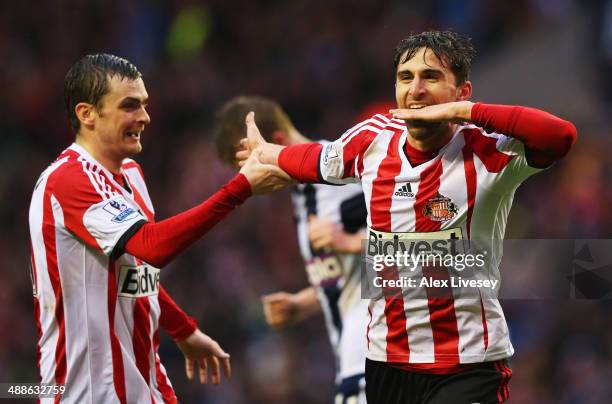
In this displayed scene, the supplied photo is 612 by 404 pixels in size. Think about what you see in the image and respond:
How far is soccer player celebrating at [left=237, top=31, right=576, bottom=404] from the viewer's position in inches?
122

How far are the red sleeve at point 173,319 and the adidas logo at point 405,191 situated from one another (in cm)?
117

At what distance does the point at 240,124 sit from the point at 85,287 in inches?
67.7

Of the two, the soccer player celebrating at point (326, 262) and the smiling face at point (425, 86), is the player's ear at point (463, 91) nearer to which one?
the smiling face at point (425, 86)

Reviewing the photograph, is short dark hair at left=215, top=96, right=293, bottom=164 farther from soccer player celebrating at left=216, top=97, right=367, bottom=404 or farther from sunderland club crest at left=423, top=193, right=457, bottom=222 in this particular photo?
sunderland club crest at left=423, top=193, right=457, bottom=222

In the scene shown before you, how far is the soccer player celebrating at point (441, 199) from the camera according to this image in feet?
10.2

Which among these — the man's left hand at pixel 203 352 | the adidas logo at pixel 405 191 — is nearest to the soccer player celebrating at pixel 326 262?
the man's left hand at pixel 203 352

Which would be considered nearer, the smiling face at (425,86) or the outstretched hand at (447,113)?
the outstretched hand at (447,113)

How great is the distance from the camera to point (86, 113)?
3590 mm

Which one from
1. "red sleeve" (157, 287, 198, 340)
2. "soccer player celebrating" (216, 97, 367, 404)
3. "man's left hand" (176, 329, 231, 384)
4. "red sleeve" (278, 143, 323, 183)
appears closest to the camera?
"red sleeve" (278, 143, 323, 183)

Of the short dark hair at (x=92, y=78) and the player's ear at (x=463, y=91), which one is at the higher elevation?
the short dark hair at (x=92, y=78)

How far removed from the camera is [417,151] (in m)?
3.28

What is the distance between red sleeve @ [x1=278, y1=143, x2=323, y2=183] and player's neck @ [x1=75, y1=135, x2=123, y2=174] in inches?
26.1

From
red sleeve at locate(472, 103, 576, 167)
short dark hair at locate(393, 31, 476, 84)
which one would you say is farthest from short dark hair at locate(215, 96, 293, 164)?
red sleeve at locate(472, 103, 576, 167)

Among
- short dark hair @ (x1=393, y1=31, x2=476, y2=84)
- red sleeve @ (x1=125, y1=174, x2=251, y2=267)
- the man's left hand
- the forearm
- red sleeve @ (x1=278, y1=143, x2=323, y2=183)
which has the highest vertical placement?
short dark hair @ (x1=393, y1=31, x2=476, y2=84)
